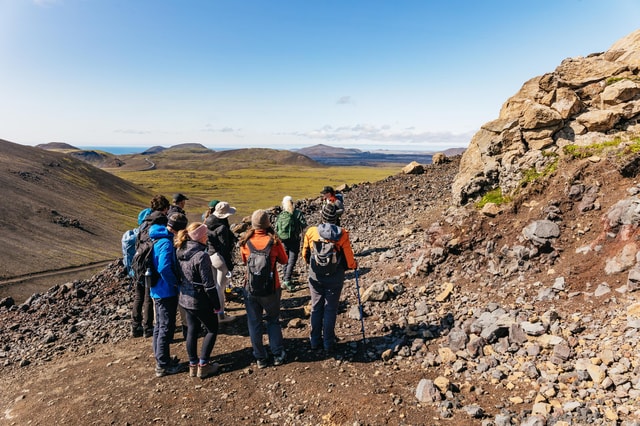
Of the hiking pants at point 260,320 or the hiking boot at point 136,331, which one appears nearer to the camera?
the hiking pants at point 260,320

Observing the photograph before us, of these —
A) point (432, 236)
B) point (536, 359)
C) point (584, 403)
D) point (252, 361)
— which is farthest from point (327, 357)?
point (432, 236)

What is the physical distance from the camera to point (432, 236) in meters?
11.3

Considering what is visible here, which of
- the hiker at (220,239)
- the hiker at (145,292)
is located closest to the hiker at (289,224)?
the hiker at (220,239)

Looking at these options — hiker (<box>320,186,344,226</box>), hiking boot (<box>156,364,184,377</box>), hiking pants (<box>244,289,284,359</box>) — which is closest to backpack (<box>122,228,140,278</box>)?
hiking boot (<box>156,364,184,377</box>)

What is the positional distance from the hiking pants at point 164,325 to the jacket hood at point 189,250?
2.96 feet

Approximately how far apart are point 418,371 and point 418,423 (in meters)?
1.33

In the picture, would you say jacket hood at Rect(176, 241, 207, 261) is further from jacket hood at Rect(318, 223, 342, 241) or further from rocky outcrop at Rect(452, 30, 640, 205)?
rocky outcrop at Rect(452, 30, 640, 205)

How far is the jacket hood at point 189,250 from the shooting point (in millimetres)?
6492

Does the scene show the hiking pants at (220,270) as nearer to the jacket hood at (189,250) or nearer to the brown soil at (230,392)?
the brown soil at (230,392)

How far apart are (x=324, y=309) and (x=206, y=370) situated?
2.43 meters

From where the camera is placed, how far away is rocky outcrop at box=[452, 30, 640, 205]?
10.5 meters

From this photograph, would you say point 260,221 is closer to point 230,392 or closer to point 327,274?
point 327,274

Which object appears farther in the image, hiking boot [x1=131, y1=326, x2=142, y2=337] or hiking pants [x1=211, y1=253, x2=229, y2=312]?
hiking boot [x1=131, y1=326, x2=142, y2=337]

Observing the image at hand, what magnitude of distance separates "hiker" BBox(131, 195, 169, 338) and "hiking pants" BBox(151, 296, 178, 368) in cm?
150
